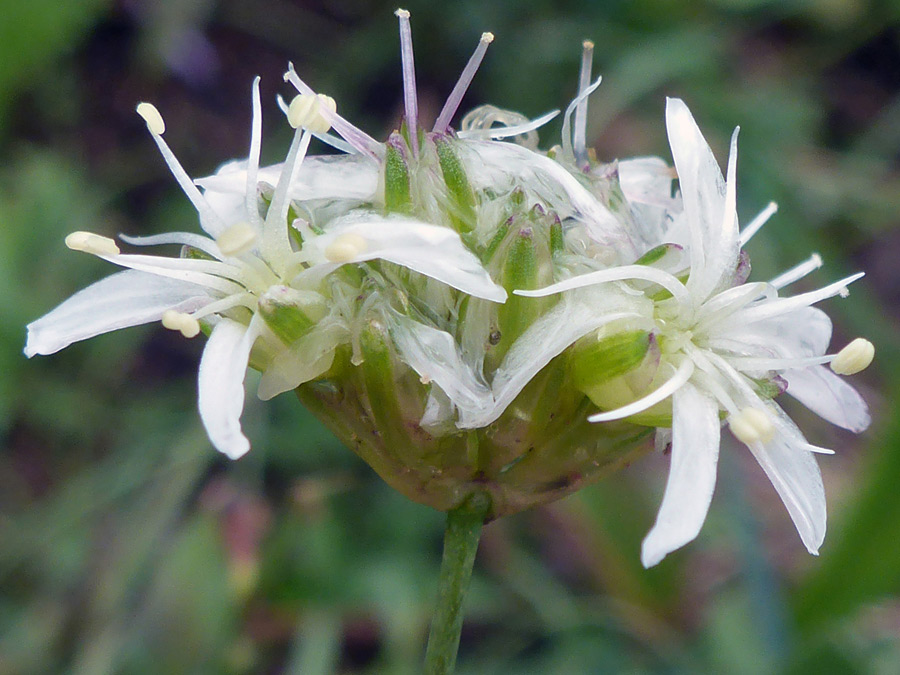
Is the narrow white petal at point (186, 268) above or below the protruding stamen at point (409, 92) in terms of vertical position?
below

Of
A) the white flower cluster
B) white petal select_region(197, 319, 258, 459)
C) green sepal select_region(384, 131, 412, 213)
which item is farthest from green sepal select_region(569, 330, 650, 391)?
white petal select_region(197, 319, 258, 459)

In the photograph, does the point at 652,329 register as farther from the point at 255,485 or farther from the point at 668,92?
the point at 668,92

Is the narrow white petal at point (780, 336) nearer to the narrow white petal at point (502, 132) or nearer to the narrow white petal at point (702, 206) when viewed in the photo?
the narrow white petal at point (702, 206)

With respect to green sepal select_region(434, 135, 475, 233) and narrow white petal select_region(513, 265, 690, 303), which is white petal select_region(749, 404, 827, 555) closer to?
narrow white petal select_region(513, 265, 690, 303)

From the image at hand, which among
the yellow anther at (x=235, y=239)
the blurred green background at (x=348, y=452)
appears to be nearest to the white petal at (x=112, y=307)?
the yellow anther at (x=235, y=239)

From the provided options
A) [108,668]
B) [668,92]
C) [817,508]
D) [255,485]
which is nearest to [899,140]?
[668,92]

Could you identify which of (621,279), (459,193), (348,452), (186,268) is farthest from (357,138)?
(348,452)

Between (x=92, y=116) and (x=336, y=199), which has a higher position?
(x=336, y=199)
